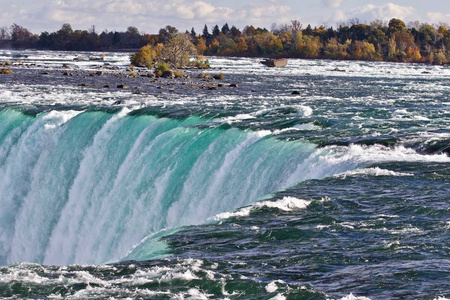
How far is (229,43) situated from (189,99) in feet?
427

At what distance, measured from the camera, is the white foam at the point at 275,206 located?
1864 centimetres

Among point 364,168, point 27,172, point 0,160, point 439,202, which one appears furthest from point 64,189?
point 439,202

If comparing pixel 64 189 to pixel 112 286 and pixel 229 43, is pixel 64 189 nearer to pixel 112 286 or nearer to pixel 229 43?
pixel 112 286

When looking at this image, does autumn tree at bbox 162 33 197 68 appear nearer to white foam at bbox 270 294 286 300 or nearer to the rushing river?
the rushing river

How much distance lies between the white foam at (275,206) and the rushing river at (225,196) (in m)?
0.05

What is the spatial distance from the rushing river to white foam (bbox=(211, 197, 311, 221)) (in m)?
→ 0.05

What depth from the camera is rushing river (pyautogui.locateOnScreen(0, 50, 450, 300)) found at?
1398cm

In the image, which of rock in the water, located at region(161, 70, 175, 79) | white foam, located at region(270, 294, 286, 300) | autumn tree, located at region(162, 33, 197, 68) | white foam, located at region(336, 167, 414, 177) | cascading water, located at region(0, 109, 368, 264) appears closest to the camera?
white foam, located at region(270, 294, 286, 300)

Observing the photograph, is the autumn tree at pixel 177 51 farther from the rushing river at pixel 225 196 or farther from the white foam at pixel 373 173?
the white foam at pixel 373 173


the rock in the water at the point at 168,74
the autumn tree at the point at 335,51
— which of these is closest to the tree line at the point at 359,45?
the autumn tree at the point at 335,51

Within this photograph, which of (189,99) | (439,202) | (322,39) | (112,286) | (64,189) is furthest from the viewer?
(322,39)

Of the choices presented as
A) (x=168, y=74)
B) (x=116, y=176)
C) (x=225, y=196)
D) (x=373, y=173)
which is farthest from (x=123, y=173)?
(x=168, y=74)

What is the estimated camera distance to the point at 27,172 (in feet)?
113

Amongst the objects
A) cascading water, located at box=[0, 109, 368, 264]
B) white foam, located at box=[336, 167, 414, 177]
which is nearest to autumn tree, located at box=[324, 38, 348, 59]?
cascading water, located at box=[0, 109, 368, 264]
